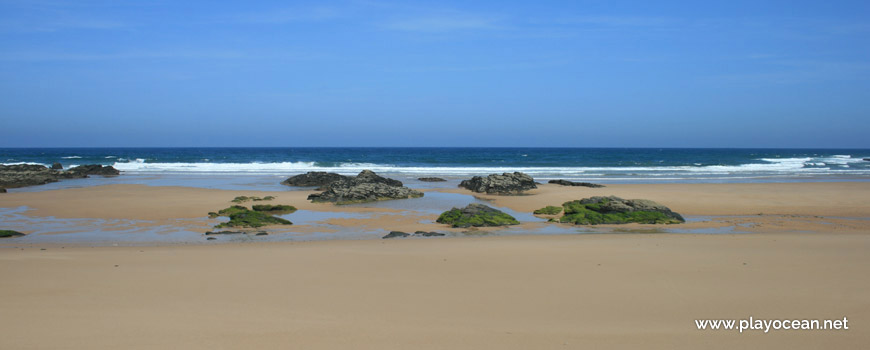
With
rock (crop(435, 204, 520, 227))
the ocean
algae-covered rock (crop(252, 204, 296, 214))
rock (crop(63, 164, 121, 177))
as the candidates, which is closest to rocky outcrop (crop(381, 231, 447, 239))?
rock (crop(435, 204, 520, 227))

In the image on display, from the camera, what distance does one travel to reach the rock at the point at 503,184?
19641 mm

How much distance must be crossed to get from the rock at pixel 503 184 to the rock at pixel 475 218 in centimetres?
799

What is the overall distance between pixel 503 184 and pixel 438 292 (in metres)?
15.0

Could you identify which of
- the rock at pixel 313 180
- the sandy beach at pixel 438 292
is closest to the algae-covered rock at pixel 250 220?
the sandy beach at pixel 438 292

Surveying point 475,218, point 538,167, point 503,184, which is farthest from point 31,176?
point 538,167

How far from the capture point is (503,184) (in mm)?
19750

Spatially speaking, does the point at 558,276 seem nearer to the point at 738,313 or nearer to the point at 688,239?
the point at 738,313

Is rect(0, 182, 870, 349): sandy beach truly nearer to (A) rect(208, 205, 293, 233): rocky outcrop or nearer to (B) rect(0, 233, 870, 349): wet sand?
(B) rect(0, 233, 870, 349): wet sand

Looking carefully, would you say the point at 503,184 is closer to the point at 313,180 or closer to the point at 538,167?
the point at 313,180

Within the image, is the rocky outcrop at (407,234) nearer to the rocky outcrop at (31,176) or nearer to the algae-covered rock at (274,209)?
the algae-covered rock at (274,209)

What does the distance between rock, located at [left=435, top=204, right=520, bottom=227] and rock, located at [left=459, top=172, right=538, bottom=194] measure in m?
7.99

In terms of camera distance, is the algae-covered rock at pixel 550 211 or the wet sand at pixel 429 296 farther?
the algae-covered rock at pixel 550 211

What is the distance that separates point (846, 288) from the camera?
5.00 m

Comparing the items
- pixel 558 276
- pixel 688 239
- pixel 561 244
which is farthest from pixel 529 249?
pixel 688 239
